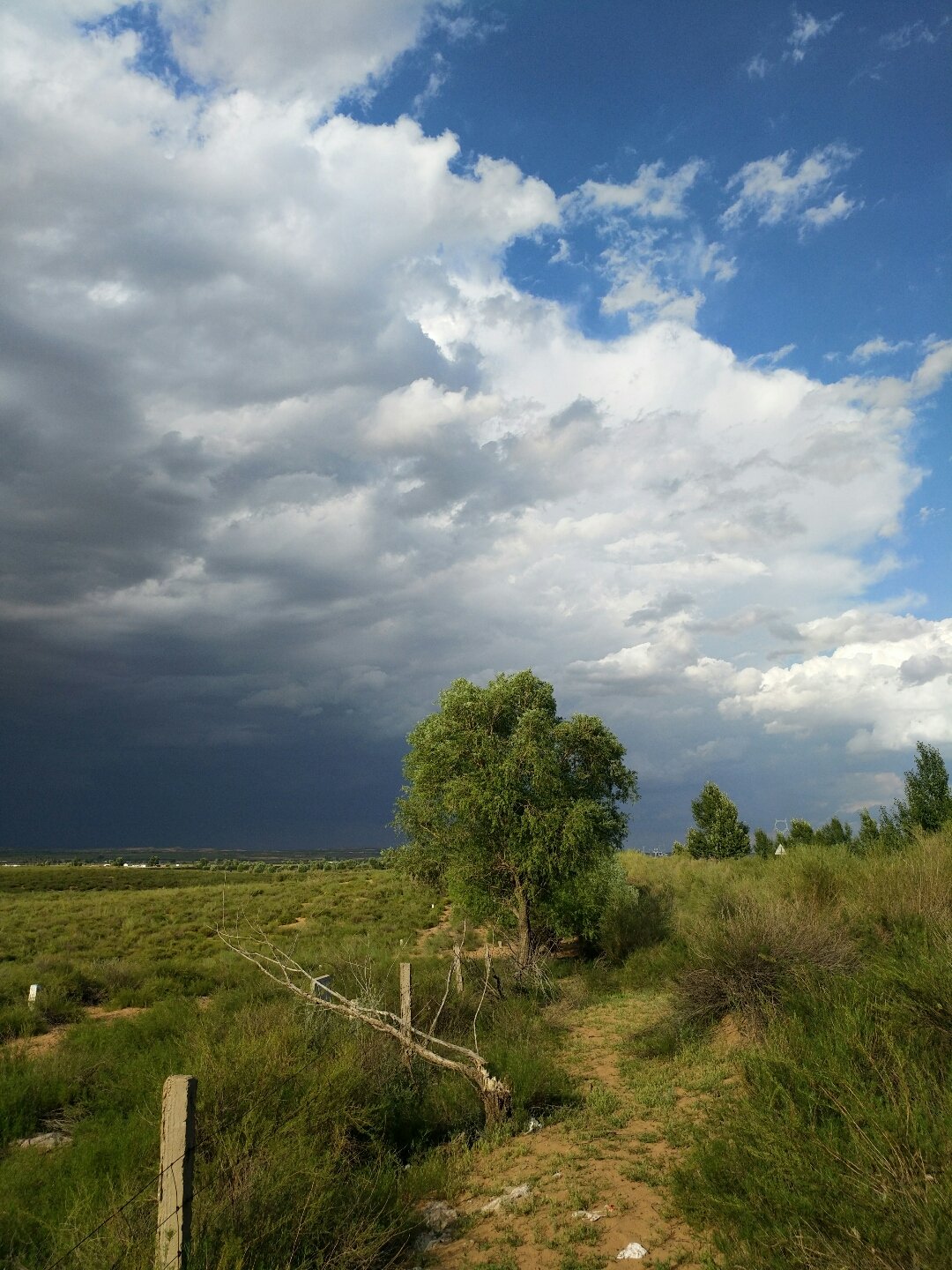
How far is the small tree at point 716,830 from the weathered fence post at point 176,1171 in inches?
2002

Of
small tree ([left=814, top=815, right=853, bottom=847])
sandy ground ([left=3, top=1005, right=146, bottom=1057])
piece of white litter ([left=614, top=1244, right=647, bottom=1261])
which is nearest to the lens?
piece of white litter ([left=614, top=1244, right=647, bottom=1261])

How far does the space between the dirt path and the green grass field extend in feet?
0.52

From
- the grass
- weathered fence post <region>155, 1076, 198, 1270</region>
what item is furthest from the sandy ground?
weathered fence post <region>155, 1076, 198, 1270</region>

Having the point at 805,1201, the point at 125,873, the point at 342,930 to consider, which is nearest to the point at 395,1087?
the point at 805,1201

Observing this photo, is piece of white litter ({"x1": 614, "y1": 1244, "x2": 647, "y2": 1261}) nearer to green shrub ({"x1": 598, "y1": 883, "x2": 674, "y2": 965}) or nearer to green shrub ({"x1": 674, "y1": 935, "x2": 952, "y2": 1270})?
green shrub ({"x1": 674, "y1": 935, "x2": 952, "y2": 1270})

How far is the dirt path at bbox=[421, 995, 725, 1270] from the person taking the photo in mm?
6703

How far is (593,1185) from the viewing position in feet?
26.3

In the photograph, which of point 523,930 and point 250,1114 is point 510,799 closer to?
point 523,930

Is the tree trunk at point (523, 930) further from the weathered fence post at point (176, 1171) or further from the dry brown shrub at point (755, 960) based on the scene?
the weathered fence post at point (176, 1171)

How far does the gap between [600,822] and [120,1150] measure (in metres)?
15.7

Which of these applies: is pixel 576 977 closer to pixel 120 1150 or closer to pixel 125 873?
pixel 120 1150

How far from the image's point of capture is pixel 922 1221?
14.1 ft

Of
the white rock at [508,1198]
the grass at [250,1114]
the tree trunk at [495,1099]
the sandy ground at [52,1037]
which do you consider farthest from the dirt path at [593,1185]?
the sandy ground at [52,1037]

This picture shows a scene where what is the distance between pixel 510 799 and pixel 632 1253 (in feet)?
45.3
